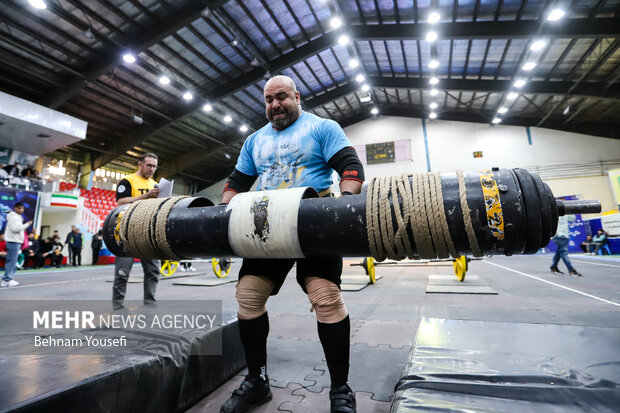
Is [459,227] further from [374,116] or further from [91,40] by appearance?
[374,116]

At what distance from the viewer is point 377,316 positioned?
103 inches

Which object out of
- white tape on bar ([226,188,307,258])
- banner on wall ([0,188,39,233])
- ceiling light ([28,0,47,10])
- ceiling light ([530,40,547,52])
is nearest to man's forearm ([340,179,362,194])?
white tape on bar ([226,188,307,258])

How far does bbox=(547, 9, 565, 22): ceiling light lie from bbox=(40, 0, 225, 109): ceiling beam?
728cm

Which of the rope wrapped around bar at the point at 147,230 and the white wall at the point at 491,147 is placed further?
the white wall at the point at 491,147

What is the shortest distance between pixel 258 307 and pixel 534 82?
12390 millimetres

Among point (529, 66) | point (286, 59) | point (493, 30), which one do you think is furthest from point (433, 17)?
point (286, 59)

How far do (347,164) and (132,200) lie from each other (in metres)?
1.87

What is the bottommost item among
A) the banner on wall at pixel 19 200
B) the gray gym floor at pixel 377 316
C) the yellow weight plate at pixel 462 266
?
the gray gym floor at pixel 377 316

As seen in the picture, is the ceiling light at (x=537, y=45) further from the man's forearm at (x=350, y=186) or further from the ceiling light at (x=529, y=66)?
the man's forearm at (x=350, y=186)

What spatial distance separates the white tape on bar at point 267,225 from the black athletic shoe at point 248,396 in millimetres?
616

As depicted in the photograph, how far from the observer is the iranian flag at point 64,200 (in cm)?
1018

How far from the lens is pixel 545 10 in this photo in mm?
6816

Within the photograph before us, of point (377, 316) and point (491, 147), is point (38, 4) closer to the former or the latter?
point (377, 316)

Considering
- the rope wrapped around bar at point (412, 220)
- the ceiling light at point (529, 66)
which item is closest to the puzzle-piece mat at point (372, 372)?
the rope wrapped around bar at point (412, 220)
